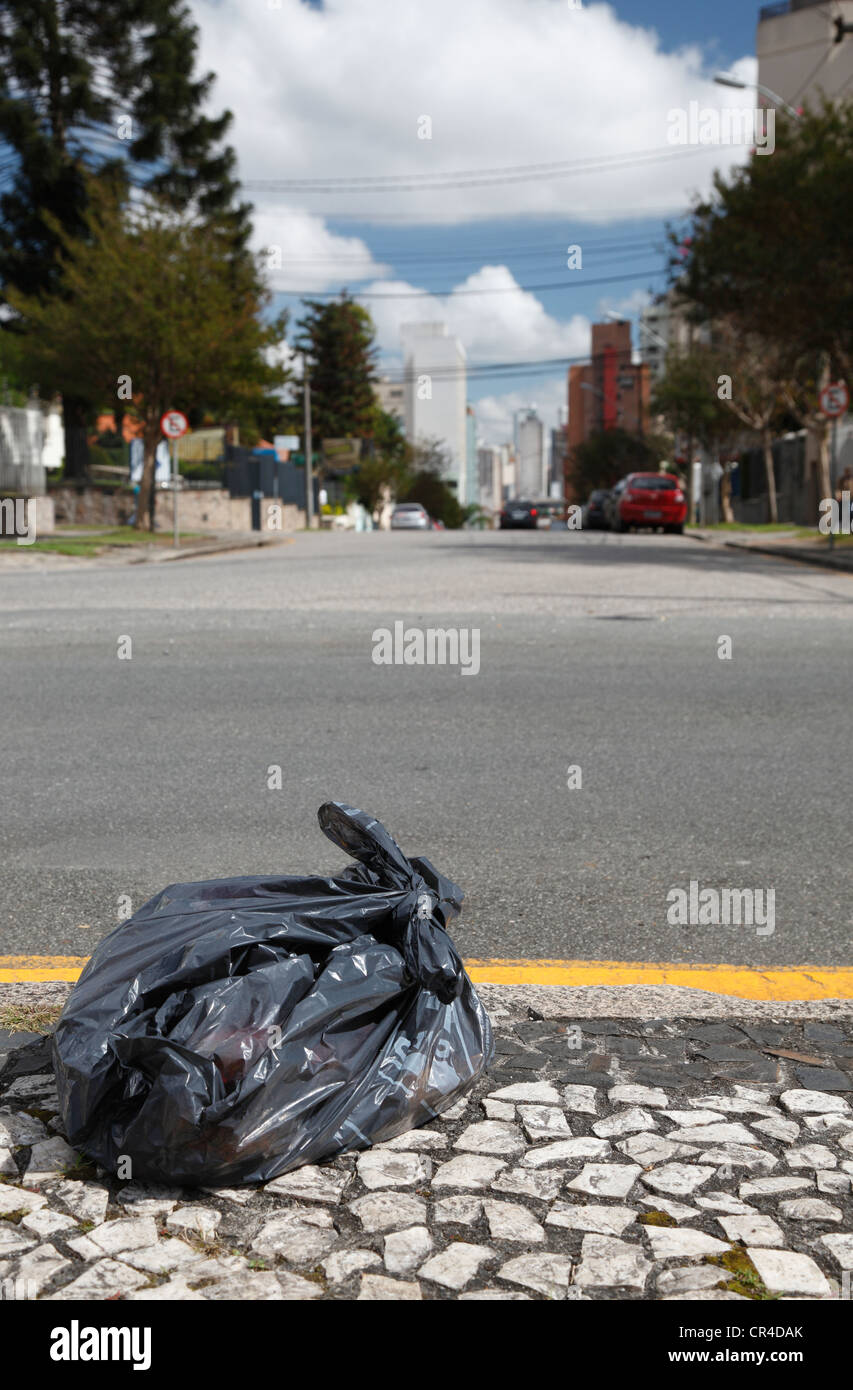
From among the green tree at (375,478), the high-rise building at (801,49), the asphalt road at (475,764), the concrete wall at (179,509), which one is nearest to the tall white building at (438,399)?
the green tree at (375,478)

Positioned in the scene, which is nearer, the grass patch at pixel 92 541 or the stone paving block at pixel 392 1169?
the stone paving block at pixel 392 1169

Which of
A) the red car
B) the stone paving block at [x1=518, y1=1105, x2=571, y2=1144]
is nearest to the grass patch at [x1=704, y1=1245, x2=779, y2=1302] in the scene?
the stone paving block at [x1=518, y1=1105, x2=571, y2=1144]

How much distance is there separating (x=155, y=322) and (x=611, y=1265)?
28.1 meters

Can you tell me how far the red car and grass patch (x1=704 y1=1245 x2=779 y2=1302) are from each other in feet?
108

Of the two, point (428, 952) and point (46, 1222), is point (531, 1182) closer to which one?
point (428, 952)

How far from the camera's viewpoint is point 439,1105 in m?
2.72

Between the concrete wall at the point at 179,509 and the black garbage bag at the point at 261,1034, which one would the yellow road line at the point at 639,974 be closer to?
the black garbage bag at the point at 261,1034

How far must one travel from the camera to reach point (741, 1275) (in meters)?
2.15

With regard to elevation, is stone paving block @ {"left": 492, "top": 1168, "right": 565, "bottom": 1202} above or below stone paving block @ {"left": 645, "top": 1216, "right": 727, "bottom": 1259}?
above

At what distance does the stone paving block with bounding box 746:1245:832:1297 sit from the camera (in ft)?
6.97

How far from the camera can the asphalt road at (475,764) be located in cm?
411

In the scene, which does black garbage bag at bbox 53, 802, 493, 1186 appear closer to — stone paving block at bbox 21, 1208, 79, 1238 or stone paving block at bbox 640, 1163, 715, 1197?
stone paving block at bbox 21, 1208, 79, 1238

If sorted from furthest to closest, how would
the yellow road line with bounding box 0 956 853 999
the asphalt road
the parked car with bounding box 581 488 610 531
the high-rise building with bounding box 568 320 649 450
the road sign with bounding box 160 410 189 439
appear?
1. the high-rise building with bounding box 568 320 649 450
2. the parked car with bounding box 581 488 610 531
3. the road sign with bounding box 160 410 189 439
4. the asphalt road
5. the yellow road line with bounding box 0 956 853 999

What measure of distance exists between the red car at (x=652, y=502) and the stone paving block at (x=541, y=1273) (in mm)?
32971
